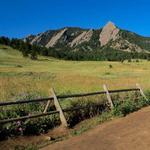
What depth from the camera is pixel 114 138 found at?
12.2 metres

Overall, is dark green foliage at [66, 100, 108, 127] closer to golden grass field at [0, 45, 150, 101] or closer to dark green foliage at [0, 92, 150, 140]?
dark green foliage at [0, 92, 150, 140]

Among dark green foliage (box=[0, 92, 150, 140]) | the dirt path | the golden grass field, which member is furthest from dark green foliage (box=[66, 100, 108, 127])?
the golden grass field

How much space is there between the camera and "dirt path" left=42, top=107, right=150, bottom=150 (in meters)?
11.2

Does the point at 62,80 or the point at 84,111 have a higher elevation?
the point at 84,111

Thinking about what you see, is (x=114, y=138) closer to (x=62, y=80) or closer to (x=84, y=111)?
A: (x=84, y=111)

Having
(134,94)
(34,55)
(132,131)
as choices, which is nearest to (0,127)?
(132,131)

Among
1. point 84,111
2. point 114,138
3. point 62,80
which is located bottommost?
point 62,80

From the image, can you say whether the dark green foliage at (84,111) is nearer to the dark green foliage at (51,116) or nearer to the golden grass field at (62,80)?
the dark green foliage at (51,116)

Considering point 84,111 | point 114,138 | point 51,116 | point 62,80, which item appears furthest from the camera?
point 62,80

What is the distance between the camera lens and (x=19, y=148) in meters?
12.1

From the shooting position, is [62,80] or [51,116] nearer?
[51,116]

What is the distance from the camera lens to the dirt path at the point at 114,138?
11.2m

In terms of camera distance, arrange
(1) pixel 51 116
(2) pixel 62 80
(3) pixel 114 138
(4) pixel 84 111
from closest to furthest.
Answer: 1. (3) pixel 114 138
2. (1) pixel 51 116
3. (4) pixel 84 111
4. (2) pixel 62 80

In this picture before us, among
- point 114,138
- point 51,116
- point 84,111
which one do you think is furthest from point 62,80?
point 114,138
